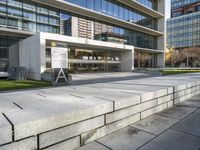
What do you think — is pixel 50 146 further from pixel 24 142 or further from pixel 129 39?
pixel 129 39

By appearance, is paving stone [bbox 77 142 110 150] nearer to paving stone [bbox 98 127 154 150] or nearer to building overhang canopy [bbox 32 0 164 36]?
paving stone [bbox 98 127 154 150]

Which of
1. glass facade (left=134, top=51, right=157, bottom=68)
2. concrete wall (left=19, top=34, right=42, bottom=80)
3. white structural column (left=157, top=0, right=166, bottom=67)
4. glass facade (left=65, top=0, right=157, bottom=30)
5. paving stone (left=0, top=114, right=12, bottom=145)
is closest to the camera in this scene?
paving stone (left=0, top=114, right=12, bottom=145)

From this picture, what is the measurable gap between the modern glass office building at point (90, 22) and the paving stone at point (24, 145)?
1906cm

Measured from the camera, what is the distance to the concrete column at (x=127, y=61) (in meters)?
27.7

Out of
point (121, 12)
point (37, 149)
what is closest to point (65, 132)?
point (37, 149)

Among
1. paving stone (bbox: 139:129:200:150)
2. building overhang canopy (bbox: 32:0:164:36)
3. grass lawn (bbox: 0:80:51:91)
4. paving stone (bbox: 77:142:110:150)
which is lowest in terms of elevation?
paving stone (bbox: 139:129:200:150)

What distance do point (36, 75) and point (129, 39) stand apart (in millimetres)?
22789

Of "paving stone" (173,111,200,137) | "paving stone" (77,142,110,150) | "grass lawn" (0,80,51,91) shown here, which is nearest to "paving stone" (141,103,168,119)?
"paving stone" (173,111,200,137)

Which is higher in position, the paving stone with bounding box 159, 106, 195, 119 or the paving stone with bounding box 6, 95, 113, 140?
the paving stone with bounding box 6, 95, 113, 140

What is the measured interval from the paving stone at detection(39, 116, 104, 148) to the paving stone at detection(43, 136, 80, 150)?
0.06 meters

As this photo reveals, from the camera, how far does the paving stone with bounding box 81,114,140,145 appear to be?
2975mm

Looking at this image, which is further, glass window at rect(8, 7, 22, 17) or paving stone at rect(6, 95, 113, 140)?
glass window at rect(8, 7, 22, 17)

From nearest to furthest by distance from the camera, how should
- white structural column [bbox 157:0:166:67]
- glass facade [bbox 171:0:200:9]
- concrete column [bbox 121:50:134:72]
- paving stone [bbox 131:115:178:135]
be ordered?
paving stone [bbox 131:115:178:135] → concrete column [bbox 121:50:134:72] → white structural column [bbox 157:0:166:67] → glass facade [bbox 171:0:200:9]

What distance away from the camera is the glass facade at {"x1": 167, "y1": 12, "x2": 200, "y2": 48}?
3305 inches
